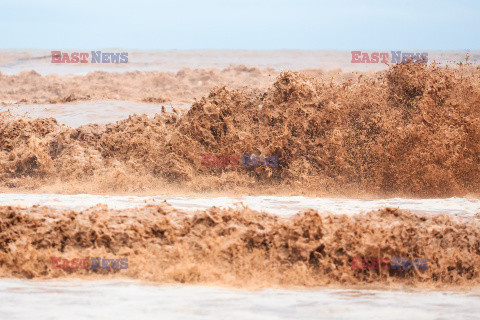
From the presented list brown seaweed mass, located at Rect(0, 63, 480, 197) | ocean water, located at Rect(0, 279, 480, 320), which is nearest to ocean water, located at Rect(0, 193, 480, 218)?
brown seaweed mass, located at Rect(0, 63, 480, 197)

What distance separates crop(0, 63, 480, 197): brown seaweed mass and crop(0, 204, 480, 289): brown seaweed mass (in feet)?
11.7

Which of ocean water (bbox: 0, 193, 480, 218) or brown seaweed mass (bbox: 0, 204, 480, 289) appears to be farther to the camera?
ocean water (bbox: 0, 193, 480, 218)

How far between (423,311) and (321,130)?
5.84 metres

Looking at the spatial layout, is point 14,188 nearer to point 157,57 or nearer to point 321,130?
point 321,130

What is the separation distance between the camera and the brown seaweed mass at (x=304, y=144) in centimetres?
911

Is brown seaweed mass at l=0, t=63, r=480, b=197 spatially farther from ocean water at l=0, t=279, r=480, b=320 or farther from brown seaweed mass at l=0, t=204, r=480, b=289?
ocean water at l=0, t=279, r=480, b=320

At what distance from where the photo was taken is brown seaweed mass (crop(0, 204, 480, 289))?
484 cm

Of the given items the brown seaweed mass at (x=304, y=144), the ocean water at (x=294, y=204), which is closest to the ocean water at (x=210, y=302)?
the ocean water at (x=294, y=204)

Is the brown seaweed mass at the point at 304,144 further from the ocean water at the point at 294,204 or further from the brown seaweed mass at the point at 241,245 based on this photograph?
the brown seaweed mass at the point at 241,245

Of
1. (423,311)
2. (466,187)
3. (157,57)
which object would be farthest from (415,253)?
(157,57)

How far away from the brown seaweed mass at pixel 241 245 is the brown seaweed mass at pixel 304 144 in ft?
11.7

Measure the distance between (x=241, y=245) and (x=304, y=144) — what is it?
460 centimetres

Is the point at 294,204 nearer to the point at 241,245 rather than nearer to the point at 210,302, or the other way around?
the point at 241,245

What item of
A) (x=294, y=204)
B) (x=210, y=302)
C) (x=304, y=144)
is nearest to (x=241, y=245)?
(x=210, y=302)
